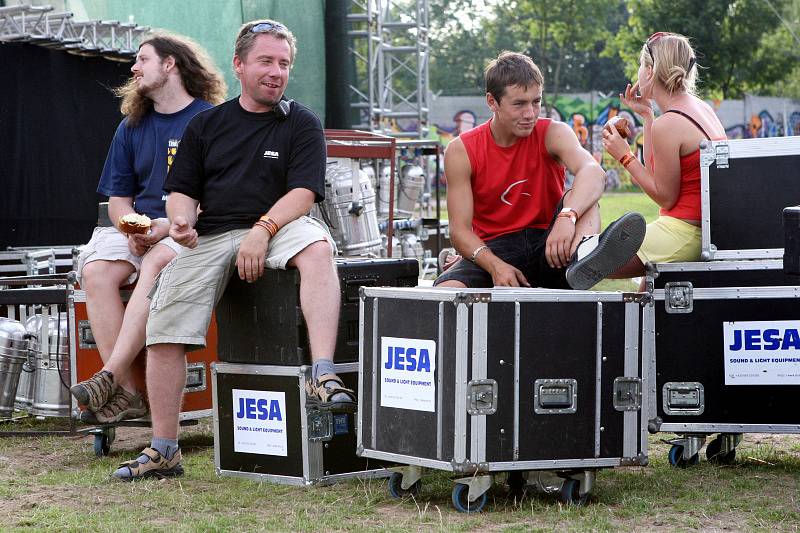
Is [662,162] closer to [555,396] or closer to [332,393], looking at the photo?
[555,396]

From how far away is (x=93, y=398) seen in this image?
4.55 meters

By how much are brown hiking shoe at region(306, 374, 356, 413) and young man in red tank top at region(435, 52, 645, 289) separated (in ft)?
2.15

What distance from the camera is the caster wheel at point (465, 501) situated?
12.1ft

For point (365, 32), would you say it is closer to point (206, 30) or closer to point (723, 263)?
point (206, 30)

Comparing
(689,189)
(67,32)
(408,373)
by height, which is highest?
(67,32)

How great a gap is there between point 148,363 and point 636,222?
6.01 feet

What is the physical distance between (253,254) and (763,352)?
1911mm

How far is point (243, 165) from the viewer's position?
14.3ft

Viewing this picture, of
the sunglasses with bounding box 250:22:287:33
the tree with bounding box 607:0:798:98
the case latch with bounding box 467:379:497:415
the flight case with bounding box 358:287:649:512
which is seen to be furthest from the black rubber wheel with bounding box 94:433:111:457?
the tree with bounding box 607:0:798:98

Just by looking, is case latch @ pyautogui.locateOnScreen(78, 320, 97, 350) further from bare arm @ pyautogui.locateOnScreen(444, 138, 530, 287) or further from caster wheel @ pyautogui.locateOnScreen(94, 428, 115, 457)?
bare arm @ pyautogui.locateOnScreen(444, 138, 530, 287)

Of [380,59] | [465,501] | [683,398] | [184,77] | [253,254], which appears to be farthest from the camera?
[380,59]

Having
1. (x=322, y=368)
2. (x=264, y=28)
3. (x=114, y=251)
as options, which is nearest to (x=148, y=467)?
(x=322, y=368)

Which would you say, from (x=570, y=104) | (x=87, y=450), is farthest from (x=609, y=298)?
(x=570, y=104)

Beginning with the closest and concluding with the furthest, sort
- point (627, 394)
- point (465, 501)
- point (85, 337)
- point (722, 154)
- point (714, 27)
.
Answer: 1. point (465, 501)
2. point (627, 394)
3. point (722, 154)
4. point (85, 337)
5. point (714, 27)
